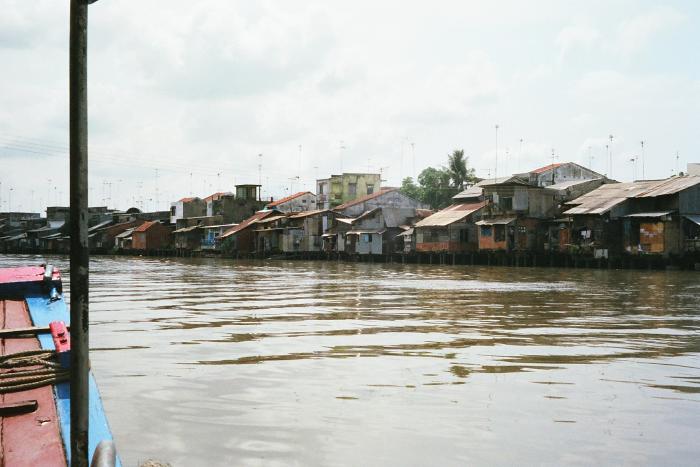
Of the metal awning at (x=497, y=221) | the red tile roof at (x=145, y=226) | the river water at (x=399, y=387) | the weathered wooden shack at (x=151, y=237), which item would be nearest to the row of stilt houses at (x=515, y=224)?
the metal awning at (x=497, y=221)

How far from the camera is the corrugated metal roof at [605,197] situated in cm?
4394

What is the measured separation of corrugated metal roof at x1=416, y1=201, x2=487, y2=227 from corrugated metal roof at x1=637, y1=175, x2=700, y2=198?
13.7 m

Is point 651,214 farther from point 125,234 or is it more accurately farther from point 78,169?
point 125,234

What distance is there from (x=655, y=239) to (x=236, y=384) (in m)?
38.5

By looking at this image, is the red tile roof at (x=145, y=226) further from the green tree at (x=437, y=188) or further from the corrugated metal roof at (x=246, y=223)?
the green tree at (x=437, y=188)

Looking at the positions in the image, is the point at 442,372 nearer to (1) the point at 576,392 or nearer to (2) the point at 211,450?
(1) the point at 576,392

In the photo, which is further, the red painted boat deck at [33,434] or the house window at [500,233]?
the house window at [500,233]

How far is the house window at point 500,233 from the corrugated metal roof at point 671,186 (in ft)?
32.8

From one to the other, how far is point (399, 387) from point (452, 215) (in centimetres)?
4953

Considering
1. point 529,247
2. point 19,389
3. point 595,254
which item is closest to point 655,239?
point 595,254

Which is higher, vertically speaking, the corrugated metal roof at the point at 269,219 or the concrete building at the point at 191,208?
the concrete building at the point at 191,208

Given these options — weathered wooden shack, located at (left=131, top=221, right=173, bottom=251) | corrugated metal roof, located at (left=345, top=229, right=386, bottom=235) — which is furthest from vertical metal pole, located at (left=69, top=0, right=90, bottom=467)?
weathered wooden shack, located at (left=131, top=221, right=173, bottom=251)

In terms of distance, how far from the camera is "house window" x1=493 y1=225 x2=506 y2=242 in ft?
164

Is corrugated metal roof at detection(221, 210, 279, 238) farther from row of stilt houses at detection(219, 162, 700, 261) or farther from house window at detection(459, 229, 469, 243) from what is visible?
house window at detection(459, 229, 469, 243)
